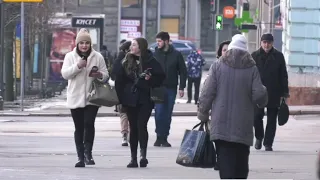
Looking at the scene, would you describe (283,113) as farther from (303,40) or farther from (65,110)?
(303,40)

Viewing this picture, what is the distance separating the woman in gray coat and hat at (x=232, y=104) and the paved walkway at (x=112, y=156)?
269 centimetres

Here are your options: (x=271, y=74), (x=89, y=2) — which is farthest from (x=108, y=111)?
(x=89, y=2)

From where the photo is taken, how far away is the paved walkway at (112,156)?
1249 cm

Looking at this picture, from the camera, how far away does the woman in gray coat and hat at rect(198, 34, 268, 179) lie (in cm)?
943

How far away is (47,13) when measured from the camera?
38750 mm

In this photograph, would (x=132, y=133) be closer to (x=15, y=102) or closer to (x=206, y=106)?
(x=206, y=106)

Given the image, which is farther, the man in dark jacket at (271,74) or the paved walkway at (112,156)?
the man in dark jacket at (271,74)

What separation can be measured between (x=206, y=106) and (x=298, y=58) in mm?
19654

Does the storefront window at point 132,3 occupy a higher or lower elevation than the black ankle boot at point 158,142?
higher

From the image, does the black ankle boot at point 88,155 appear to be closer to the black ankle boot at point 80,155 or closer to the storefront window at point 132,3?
the black ankle boot at point 80,155

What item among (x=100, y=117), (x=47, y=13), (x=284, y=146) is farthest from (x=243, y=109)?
(x=47, y=13)

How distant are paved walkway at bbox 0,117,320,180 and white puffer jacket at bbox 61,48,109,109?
0.86m

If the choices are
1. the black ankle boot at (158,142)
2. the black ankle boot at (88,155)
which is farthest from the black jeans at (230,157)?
the black ankle boot at (158,142)

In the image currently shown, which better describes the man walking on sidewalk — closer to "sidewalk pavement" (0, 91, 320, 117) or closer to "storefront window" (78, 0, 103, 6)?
"sidewalk pavement" (0, 91, 320, 117)
